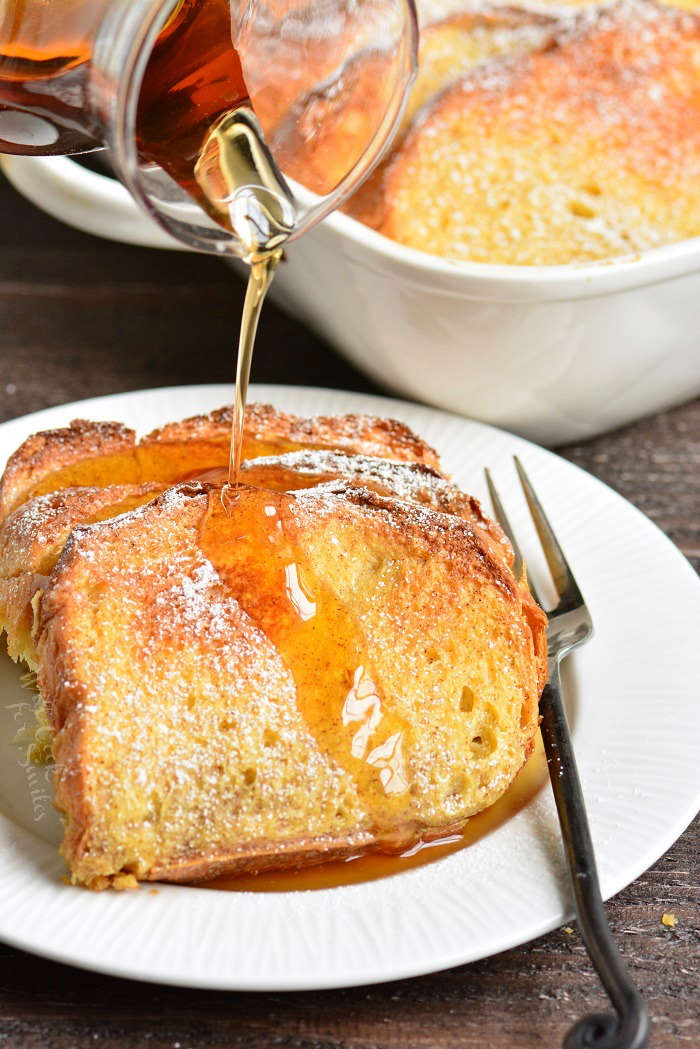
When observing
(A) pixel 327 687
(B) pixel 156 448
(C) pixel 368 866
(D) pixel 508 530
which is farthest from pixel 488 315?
(C) pixel 368 866

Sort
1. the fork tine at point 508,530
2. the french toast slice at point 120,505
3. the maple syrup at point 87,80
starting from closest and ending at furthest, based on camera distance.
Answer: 1. the maple syrup at point 87,80
2. the french toast slice at point 120,505
3. the fork tine at point 508,530

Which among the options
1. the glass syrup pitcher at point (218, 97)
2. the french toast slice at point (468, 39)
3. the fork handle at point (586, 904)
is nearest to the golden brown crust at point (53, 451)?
the glass syrup pitcher at point (218, 97)

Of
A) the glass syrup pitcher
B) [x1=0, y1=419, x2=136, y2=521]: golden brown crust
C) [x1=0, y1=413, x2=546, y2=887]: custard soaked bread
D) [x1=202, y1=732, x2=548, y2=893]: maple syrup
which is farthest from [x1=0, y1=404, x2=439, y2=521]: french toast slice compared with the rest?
[x1=202, y1=732, x2=548, y2=893]: maple syrup

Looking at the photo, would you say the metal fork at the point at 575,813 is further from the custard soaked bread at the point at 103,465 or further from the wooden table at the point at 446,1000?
the custard soaked bread at the point at 103,465

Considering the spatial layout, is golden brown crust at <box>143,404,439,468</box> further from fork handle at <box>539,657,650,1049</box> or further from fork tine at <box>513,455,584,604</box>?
fork handle at <box>539,657,650,1049</box>

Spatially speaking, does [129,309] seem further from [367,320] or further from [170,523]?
[170,523]

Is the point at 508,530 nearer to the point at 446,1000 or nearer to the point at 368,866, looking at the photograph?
the point at 368,866

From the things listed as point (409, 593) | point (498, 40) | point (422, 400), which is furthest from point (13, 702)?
point (498, 40)
